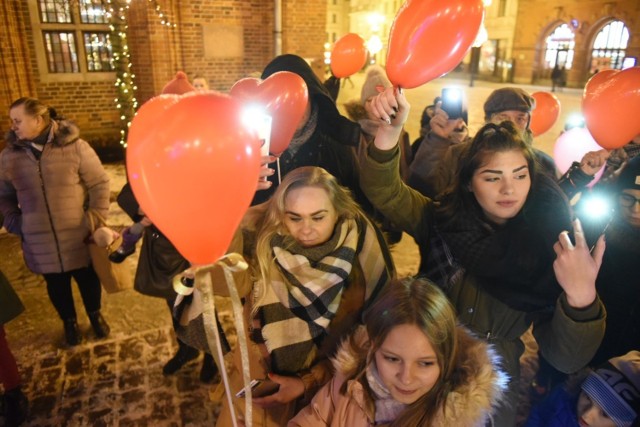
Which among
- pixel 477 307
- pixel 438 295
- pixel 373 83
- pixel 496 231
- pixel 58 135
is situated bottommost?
pixel 477 307

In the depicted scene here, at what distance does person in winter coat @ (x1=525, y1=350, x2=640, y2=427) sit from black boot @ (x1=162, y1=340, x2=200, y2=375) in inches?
98.2

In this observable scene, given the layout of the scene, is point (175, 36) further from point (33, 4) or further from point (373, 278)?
point (373, 278)

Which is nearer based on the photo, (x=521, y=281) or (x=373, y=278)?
(x=521, y=281)

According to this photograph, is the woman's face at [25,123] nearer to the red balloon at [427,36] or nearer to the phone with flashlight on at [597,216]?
the red balloon at [427,36]

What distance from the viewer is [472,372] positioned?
1.66 meters

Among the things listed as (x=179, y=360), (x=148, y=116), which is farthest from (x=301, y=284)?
(x=179, y=360)

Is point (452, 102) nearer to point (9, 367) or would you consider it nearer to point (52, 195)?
point (52, 195)

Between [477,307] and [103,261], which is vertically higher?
[477,307]

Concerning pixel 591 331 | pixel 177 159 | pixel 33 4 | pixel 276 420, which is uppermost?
pixel 33 4

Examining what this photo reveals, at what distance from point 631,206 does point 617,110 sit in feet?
2.40

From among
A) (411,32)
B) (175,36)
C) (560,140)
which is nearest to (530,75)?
(175,36)

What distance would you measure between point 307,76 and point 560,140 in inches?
91.0

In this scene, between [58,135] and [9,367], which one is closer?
[9,367]

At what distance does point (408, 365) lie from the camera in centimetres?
165
